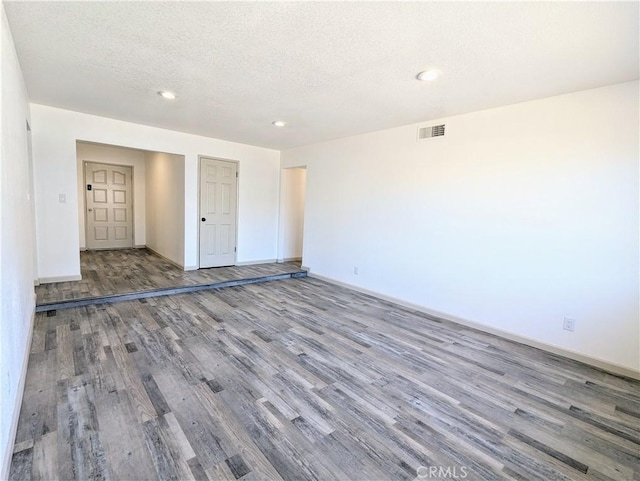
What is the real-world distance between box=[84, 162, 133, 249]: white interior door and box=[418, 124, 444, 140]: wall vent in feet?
22.6

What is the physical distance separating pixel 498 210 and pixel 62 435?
4073mm

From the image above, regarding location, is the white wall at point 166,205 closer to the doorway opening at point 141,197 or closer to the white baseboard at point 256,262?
the doorway opening at point 141,197

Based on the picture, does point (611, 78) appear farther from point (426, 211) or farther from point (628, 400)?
point (628, 400)

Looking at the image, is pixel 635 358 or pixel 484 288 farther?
pixel 484 288

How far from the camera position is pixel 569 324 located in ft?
9.78

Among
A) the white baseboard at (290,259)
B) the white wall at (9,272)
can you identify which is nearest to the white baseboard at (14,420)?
the white wall at (9,272)

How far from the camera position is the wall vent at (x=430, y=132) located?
12.6 ft

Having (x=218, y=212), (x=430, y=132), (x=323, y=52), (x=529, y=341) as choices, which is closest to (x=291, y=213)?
(x=218, y=212)

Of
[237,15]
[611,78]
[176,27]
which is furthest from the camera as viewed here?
[611,78]

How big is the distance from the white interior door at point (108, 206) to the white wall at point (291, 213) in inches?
156

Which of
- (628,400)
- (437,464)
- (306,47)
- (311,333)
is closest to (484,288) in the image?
(628,400)

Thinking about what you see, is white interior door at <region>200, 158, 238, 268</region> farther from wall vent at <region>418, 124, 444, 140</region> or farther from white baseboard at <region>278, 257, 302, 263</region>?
wall vent at <region>418, 124, 444, 140</region>

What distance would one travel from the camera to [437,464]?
1643 millimetres

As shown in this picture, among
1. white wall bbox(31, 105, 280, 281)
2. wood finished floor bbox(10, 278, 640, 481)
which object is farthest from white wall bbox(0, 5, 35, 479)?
white wall bbox(31, 105, 280, 281)
